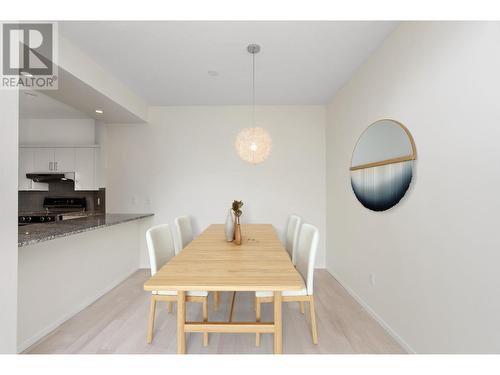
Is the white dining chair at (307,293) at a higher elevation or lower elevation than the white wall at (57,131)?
lower

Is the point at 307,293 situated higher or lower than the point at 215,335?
higher

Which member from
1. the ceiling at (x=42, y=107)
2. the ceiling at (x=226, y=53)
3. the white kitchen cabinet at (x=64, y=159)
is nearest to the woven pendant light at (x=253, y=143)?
the ceiling at (x=226, y=53)

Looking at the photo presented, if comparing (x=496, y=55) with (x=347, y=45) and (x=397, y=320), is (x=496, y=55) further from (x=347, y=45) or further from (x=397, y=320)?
(x=397, y=320)

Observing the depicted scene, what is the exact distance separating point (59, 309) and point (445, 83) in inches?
139

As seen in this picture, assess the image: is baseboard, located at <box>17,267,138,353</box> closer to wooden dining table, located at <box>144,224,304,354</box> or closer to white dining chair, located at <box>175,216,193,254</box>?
white dining chair, located at <box>175,216,193,254</box>

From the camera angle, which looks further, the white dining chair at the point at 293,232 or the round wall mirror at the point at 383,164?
the white dining chair at the point at 293,232

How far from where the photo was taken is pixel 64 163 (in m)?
3.80

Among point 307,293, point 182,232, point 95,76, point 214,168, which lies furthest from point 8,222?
point 214,168

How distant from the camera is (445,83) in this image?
142cm

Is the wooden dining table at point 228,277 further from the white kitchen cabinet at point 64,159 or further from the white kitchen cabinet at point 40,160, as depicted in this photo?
the white kitchen cabinet at point 40,160

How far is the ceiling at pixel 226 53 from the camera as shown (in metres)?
1.87

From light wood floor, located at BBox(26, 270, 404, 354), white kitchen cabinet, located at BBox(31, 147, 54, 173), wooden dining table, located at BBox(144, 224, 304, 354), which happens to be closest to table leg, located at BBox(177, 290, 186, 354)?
wooden dining table, located at BBox(144, 224, 304, 354)

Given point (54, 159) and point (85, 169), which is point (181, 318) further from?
point (54, 159)

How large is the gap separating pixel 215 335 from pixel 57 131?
427cm
